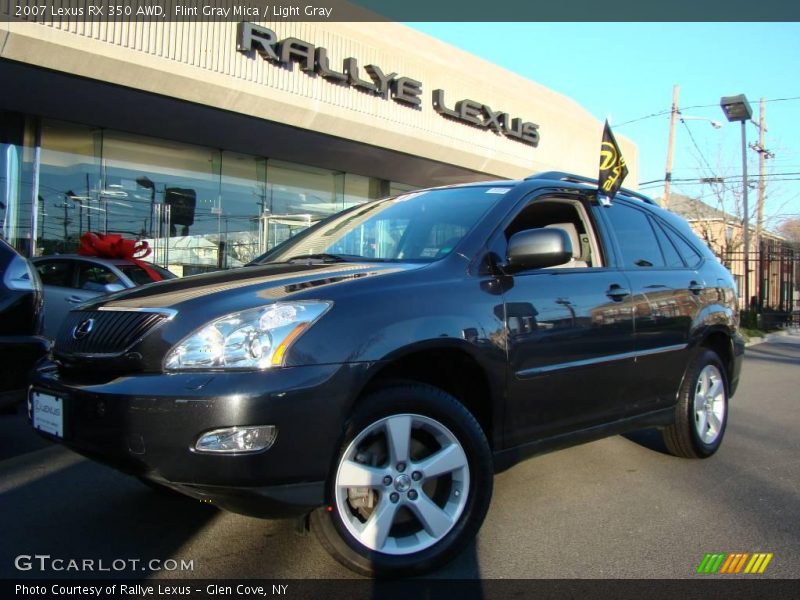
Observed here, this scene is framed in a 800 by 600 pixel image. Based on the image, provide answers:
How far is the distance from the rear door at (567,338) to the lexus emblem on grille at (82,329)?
1.89 metres

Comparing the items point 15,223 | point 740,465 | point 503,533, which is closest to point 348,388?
point 503,533

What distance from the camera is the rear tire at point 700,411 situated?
4582 millimetres

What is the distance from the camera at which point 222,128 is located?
520 inches

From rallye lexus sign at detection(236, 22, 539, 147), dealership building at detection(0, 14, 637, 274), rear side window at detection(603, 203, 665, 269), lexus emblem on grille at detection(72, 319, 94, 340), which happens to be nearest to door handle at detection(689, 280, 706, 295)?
rear side window at detection(603, 203, 665, 269)

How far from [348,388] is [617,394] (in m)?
1.95

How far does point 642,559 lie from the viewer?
3143mm

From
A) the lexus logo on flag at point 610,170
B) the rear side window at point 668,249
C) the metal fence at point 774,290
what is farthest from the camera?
the metal fence at point 774,290

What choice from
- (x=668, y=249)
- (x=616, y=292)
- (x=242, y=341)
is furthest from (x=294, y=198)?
(x=242, y=341)

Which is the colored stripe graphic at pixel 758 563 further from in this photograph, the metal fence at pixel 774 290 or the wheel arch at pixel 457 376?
the metal fence at pixel 774 290

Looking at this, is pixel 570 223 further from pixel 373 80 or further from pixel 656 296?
pixel 373 80

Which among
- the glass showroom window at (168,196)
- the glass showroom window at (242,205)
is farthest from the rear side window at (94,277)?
the glass showroom window at (242,205)

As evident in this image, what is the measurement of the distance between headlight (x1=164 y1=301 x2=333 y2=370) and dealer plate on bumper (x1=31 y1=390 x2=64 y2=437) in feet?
1.93

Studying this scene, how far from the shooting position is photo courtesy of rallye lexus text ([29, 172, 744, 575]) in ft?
8.11

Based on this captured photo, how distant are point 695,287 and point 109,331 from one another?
12.4ft
